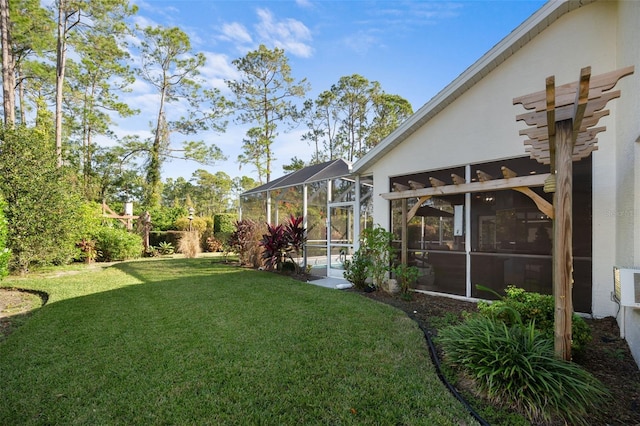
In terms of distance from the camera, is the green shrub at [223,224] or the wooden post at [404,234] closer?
the wooden post at [404,234]

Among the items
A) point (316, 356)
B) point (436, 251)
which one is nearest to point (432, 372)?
point (316, 356)

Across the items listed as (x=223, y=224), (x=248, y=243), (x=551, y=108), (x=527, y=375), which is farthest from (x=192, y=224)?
(x=551, y=108)

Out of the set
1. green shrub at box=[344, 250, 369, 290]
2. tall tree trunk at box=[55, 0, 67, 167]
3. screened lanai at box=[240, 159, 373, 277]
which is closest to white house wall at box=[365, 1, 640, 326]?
screened lanai at box=[240, 159, 373, 277]

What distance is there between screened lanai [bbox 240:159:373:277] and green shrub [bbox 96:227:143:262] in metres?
7.31

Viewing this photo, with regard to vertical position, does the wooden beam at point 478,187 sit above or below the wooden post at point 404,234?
above

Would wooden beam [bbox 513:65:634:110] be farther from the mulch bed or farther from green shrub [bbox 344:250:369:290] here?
green shrub [bbox 344:250:369:290]

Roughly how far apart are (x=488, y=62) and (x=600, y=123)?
7.16ft

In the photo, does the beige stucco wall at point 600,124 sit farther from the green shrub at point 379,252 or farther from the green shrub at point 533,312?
the green shrub at point 379,252

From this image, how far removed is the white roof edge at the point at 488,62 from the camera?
5004mm

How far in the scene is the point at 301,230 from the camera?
9.64m

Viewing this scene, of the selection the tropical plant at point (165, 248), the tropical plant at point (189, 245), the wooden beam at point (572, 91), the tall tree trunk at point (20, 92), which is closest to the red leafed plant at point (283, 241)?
the tropical plant at point (189, 245)

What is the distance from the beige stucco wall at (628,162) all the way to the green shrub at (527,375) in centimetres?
130

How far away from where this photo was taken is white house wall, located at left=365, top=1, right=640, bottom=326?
3596mm

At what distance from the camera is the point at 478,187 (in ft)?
17.4
